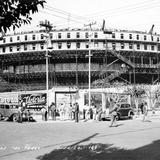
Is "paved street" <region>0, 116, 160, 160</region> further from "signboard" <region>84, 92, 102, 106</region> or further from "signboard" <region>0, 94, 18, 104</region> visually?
"signboard" <region>0, 94, 18, 104</region>

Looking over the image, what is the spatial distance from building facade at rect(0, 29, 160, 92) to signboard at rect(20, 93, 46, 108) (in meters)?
24.3

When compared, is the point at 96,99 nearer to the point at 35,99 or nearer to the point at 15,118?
the point at 35,99

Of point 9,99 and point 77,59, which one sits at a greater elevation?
point 77,59

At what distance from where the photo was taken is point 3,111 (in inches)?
1246

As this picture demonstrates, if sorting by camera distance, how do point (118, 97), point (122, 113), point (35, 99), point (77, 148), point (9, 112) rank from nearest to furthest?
point (77, 148) → point (122, 113) → point (9, 112) → point (118, 97) → point (35, 99)

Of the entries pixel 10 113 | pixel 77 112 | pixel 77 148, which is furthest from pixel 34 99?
pixel 77 148

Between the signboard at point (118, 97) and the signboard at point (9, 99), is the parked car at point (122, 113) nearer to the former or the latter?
the signboard at point (118, 97)

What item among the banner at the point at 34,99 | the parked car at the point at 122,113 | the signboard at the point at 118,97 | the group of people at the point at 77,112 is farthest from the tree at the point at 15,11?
the banner at the point at 34,99

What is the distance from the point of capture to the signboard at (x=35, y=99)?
4128cm

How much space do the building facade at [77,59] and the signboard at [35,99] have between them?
24326 mm

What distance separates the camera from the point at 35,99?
41.4 meters

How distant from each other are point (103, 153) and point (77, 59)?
60.7 m

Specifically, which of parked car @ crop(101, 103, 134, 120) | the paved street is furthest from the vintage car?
the paved street

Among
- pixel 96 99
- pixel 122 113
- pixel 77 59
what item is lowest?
pixel 122 113
